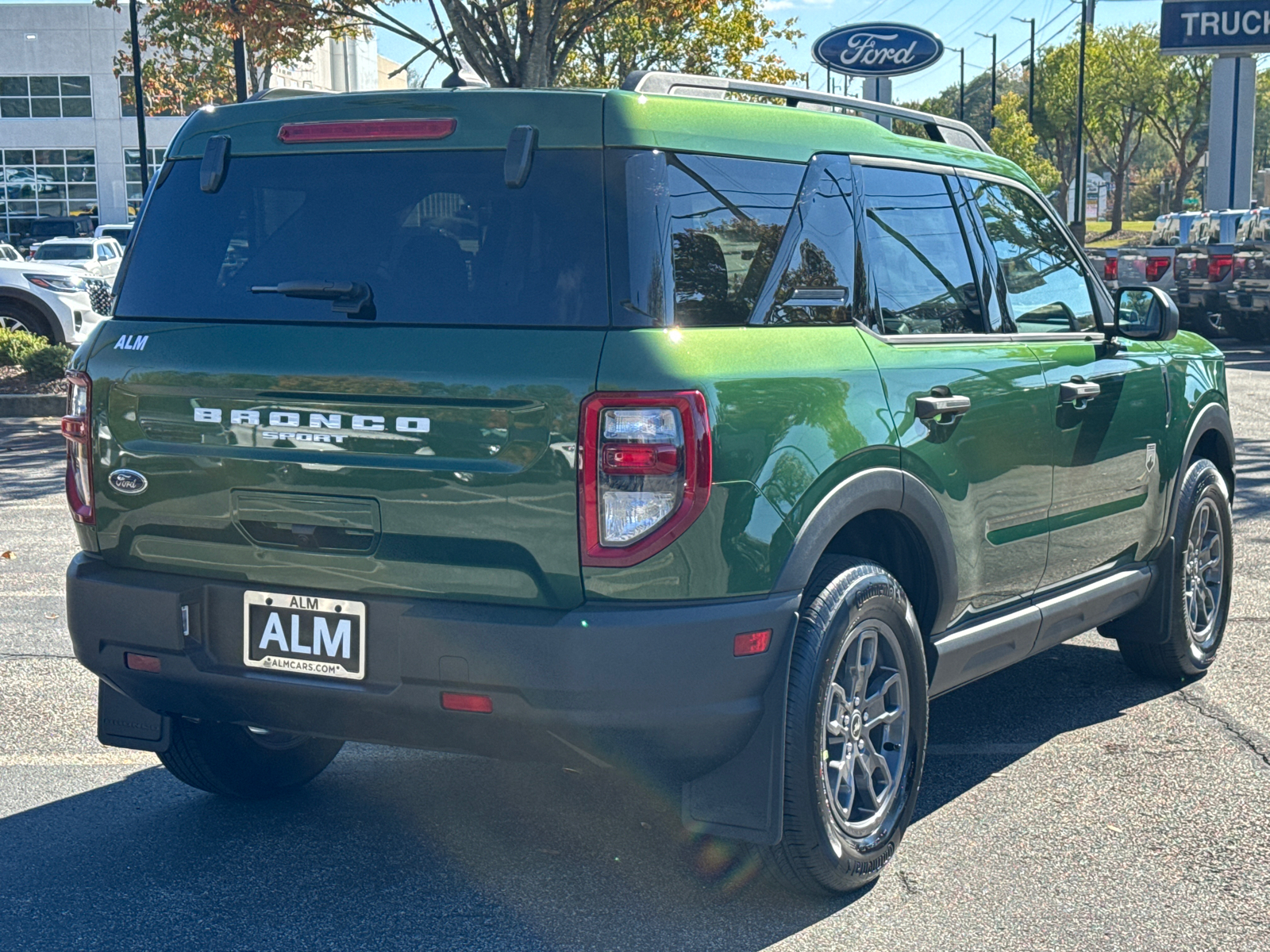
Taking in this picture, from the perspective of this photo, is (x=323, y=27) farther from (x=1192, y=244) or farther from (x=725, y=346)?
(x=725, y=346)

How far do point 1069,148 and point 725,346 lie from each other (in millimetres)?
93940

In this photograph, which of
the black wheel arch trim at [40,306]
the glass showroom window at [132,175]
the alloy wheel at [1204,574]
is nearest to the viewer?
the alloy wheel at [1204,574]

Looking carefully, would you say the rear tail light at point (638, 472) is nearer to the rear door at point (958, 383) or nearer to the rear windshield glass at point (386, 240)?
the rear windshield glass at point (386, 240)

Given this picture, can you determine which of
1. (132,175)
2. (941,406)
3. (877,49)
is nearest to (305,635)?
(941,406)

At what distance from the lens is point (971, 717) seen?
5.45 meters

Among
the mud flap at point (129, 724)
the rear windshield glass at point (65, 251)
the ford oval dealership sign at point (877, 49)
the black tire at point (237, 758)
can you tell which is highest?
the ford oval dealership sign at point (877, 49)

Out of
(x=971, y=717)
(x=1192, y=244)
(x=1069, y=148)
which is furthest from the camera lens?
(x=1069, y=148)

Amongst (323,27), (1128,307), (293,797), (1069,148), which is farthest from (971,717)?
(1069,148)

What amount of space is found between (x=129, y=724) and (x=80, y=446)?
771mm

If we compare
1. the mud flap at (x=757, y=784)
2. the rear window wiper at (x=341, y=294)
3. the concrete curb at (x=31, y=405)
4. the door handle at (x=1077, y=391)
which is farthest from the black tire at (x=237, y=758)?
the concrete curb at (x=31, y=405)

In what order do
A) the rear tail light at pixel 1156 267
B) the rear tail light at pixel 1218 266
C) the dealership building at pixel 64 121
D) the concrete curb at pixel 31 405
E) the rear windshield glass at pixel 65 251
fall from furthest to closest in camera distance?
the dealership building at pixel 64 121 → the rear windshield glass at pixel 65 251 → the rear tail light at pixel 1156 267 → the rear tail light at pixel 1218 266 → the concrete curb at pixel 31 405

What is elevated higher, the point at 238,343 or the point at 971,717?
the point at 238,343

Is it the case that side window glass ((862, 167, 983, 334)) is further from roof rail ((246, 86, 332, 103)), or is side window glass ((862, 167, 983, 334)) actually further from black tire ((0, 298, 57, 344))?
black tire ((0, 298, 57, 344))

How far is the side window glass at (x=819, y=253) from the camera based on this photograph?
373 cm
